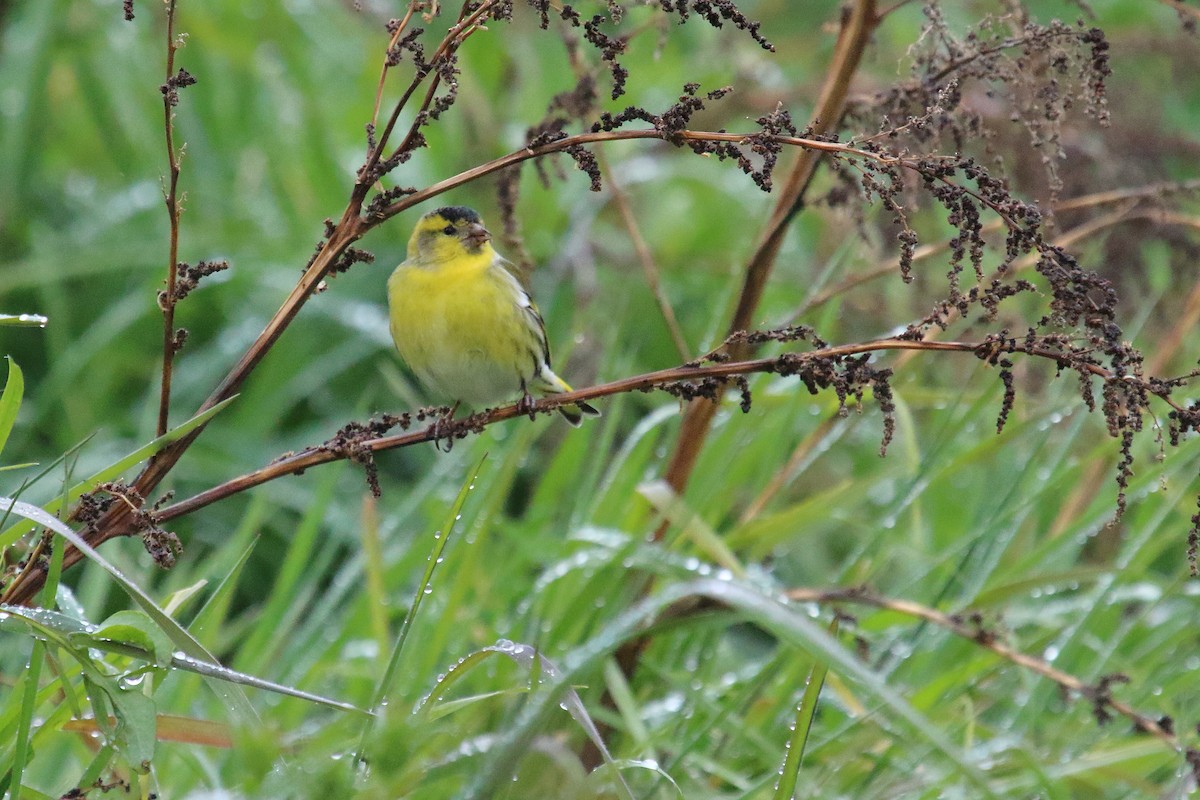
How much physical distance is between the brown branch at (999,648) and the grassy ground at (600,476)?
0.03 ft

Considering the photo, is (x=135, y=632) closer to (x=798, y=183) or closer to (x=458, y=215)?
(x=798, y=183)

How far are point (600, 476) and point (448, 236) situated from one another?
789 millimetres

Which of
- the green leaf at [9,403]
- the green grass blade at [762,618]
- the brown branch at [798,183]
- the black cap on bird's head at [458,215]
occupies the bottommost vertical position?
the green grass blade at [762,618]

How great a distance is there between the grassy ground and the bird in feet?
0.29

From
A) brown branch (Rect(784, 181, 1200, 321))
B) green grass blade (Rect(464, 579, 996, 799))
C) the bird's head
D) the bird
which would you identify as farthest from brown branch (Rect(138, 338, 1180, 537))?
the bird's head

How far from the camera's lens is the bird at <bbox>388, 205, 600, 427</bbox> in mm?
2445

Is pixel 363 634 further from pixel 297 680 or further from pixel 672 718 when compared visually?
pixel 672 718

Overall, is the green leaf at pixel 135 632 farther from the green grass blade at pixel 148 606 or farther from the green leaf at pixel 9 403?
the green leaf at pixel 9 403

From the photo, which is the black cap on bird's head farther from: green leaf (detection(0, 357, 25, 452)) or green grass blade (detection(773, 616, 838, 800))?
green grass blade (detection(773, 616, 838, 800))

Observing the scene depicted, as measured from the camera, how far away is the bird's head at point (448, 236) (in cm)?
265

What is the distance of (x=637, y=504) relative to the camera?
8.07 feet

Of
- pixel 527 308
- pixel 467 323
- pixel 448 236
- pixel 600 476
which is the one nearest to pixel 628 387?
pixel 467 323

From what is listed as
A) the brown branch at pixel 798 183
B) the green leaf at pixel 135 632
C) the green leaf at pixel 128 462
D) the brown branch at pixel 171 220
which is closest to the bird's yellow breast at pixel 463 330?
the brown branch at pixel 798 183

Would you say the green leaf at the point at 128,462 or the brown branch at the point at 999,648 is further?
the brown branch at the point at 999,648
